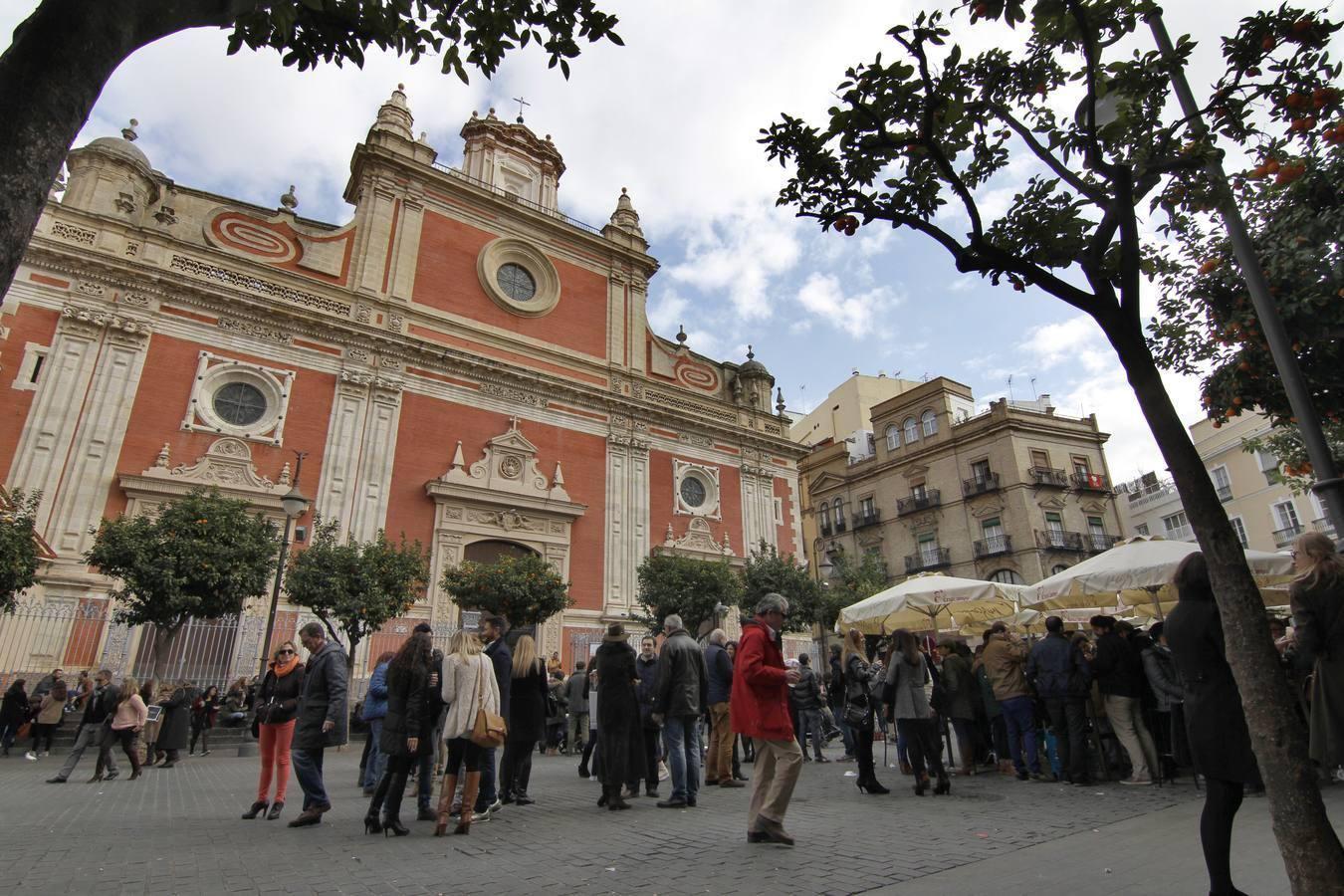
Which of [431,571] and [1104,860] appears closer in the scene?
[1104,860]

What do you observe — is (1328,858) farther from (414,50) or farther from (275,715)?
(275,715)

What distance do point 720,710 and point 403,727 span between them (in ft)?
13.2

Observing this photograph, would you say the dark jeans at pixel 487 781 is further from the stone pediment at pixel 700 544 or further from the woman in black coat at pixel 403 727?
the stone pediment at pixel 700 544

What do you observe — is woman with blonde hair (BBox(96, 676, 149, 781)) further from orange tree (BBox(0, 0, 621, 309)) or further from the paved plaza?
orange tree (BBox(0, 0, 621, 309))

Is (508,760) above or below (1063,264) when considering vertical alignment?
below

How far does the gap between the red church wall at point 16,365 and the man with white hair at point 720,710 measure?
15.6 metres

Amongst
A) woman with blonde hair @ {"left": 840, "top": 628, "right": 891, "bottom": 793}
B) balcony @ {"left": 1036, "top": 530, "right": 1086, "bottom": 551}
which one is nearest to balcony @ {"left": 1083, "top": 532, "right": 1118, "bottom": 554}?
balcony @ {"left": 1036, "top": 530, "right": 1086, "bottom": 551}

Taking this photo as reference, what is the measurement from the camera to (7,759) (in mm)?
11719

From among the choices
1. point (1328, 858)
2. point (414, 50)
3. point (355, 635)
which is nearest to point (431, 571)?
point (355, 635)

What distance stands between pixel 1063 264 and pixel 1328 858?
3.44 meters

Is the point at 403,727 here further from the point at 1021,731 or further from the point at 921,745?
the point at 1021,731

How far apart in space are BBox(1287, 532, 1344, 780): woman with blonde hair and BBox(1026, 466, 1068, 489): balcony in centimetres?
3066

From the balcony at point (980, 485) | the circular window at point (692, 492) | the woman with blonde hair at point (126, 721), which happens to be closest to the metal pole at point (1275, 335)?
the woman with blonde hair at point (126, 721)

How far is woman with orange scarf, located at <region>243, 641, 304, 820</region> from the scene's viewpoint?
6.33 m
